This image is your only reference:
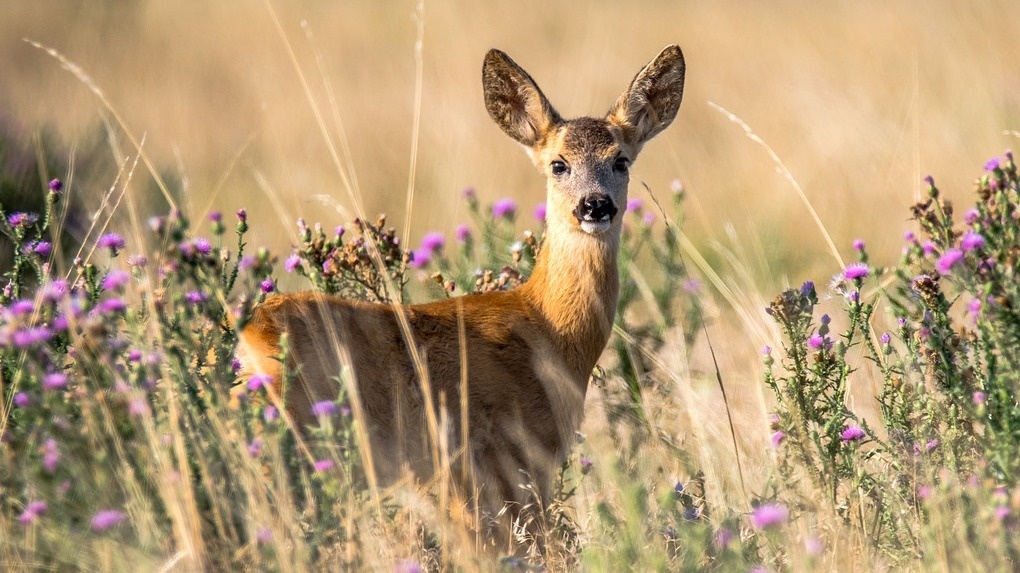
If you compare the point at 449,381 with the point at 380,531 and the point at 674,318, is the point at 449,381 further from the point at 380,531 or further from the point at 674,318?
the point at 674,318

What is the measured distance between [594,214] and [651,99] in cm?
98

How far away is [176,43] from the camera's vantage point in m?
18.1

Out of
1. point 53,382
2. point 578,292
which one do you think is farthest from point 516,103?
point 53,382

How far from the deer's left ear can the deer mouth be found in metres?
0.69

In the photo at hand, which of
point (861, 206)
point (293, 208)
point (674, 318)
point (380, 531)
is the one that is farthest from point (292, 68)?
point (380, 531)

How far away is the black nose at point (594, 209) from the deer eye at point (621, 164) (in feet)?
1.08

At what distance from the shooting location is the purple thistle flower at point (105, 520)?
3.24 m

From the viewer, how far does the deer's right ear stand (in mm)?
5875

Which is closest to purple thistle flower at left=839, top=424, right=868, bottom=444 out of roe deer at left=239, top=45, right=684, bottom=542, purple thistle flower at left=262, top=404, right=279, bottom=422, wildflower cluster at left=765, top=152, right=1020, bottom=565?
wildflower cluster at left=765, top=152, right=1020, bottom=565

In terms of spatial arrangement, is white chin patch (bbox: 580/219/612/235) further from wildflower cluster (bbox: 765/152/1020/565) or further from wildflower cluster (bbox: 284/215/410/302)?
wildflower cluster (bbox: 765/152/1020/565)

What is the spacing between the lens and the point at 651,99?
6125 mm

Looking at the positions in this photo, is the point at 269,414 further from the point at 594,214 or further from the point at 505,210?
the point at 505,210

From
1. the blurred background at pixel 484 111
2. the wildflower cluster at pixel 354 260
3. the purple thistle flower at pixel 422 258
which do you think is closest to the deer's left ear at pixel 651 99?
the purple thistle flower at pixel 422 258

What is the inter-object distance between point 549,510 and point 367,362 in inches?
32.0
